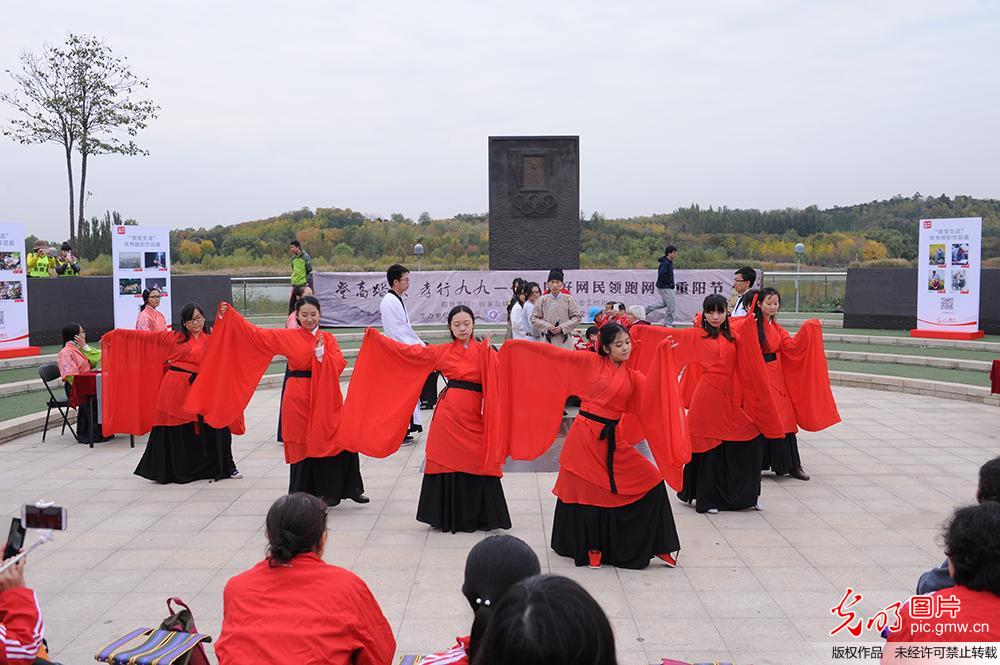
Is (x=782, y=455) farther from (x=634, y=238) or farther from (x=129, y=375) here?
(x=634, y=238)

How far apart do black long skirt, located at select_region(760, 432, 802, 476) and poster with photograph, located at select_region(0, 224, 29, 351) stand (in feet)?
40.0

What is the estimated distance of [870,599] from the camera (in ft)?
15.9

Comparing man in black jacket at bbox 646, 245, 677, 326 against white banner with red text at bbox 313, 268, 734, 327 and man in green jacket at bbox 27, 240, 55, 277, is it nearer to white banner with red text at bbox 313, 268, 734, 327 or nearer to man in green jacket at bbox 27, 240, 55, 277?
white banner with red text at bbox 313, 268, 734, 327

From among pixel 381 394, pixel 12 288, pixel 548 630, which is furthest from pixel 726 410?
pixel 12 288

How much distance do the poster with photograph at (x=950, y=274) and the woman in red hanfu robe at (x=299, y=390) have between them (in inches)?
504

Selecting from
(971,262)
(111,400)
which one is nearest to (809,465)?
(111,400)

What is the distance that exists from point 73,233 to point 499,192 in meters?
12.4

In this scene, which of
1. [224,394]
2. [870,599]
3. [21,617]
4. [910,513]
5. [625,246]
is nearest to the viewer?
[21,617]

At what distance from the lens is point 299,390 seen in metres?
6.74

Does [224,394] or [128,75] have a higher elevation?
[128,75]

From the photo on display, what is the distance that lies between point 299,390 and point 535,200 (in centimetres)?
1114

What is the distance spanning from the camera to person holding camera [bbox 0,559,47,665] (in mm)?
2723

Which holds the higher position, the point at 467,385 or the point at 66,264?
the point at 66,264

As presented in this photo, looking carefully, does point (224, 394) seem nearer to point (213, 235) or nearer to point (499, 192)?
point (499, 192)
